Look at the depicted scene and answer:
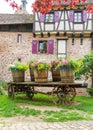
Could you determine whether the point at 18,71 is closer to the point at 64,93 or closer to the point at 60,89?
the point at 60,89

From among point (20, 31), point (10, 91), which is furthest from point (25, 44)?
point (10, 91)

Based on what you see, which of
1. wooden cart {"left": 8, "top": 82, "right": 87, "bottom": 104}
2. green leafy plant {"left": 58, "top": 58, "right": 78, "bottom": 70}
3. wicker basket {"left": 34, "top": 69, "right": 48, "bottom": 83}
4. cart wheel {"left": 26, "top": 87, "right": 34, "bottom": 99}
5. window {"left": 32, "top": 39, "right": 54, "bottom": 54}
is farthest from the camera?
window {"left": 32, "top": 39, "right": 54, "bottom": 54}

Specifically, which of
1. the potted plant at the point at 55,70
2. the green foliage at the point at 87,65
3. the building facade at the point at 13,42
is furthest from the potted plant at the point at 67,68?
the building facade at the point at 13,42

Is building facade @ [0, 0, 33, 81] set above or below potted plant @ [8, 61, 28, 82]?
above

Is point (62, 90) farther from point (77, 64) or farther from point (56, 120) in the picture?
point (56, 120)

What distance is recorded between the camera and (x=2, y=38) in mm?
25266

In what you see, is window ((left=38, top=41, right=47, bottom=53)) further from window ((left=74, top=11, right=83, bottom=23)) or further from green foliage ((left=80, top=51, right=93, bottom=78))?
green foliage ((left=80, top=51, right=93, bottom=78))

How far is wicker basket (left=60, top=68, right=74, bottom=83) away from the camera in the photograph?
11.7 m

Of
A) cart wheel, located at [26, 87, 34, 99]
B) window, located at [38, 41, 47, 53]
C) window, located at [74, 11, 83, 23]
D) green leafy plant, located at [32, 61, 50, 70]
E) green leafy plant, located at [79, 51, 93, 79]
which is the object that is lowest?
cart wheel, located at [26, 87, 34, 99]

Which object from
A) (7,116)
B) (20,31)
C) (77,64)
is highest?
(20,31)

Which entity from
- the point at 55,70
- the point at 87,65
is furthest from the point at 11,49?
the point at 55,70

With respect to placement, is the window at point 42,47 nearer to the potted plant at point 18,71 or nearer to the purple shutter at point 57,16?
the purple shutter at point 57,16

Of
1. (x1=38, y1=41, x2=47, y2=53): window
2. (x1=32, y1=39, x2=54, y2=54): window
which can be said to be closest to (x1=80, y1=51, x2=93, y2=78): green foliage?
(x1=32, y1=39, x2=54, y2=54): window

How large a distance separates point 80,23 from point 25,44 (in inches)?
195
